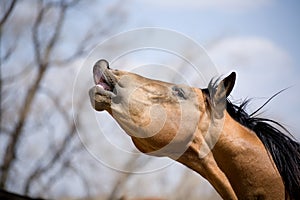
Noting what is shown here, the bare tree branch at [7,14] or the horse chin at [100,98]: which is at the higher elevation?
the bare tree branch at [7,14]

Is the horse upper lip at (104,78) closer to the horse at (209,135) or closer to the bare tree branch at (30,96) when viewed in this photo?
the horse at (209,135)

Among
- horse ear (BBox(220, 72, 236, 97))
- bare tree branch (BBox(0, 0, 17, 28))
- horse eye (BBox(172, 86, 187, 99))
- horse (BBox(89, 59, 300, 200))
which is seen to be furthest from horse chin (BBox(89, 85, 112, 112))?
bare tree branch (BBox(0, 0, 17, 28))

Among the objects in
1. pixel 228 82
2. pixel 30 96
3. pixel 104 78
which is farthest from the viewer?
pixel 30 96

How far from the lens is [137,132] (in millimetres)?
3303

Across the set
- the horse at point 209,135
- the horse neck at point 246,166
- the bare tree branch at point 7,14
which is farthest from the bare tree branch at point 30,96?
the horse neck at point 246,166

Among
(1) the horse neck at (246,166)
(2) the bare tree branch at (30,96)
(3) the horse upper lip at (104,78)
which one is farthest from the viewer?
(2) the bare tree branch at (30,96)

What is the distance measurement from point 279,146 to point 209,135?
1.28ft

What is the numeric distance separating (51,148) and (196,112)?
29.3 ft

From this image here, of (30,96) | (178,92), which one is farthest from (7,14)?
(178,92)

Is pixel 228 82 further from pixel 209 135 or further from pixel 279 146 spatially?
pixel 279 146

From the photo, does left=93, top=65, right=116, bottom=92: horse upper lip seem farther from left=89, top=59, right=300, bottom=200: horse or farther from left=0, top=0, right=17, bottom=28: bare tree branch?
left=0, top=0, right=17, bottom=28: bare tree branch

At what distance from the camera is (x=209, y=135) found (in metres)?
3.28

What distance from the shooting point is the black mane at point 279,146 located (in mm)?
3256

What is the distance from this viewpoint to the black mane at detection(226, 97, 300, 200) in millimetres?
3256
